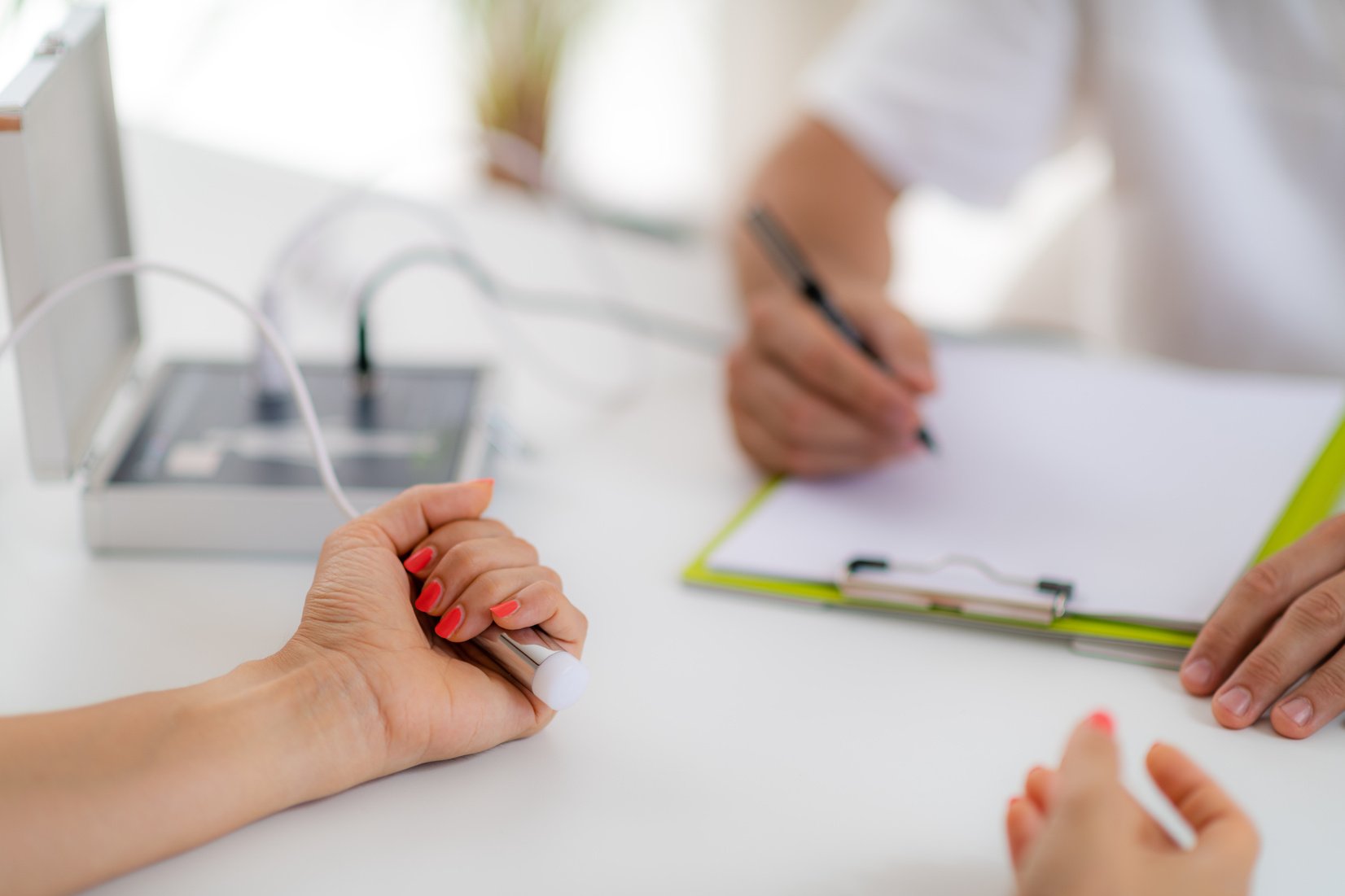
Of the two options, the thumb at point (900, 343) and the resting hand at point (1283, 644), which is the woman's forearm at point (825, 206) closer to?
the thumb at point (900, 343)

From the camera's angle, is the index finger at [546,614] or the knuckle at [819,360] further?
the knuckle at [819,360]

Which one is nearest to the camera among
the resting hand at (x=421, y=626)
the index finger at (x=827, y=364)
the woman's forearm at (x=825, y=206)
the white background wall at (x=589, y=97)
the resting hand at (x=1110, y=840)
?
the resting hand at (x=1110, y=840)

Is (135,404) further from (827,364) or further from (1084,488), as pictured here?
(1084,488)

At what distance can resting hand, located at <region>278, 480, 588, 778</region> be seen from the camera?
17.8 inches

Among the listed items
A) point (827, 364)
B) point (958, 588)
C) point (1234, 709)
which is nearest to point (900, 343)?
point (827, 364)

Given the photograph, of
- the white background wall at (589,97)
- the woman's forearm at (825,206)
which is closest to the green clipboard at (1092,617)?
the woman's forearm at (825,206)

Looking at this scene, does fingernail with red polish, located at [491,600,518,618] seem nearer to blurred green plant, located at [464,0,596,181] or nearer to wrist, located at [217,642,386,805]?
wrist, located at [217,642,386,805]

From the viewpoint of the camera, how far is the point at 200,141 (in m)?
1.47

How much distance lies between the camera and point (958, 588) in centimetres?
58

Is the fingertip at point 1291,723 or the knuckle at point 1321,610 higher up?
the knuckle at point 1321,610

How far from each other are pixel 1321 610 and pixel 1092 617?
105 millimetres

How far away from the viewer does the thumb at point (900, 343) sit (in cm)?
74

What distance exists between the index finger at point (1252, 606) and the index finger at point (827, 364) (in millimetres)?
234

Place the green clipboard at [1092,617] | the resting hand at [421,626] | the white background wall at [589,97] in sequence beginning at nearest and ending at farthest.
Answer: the resting hand at [421,626] → the green clipboard at [1092,617] → the white background wall at [589,97]
